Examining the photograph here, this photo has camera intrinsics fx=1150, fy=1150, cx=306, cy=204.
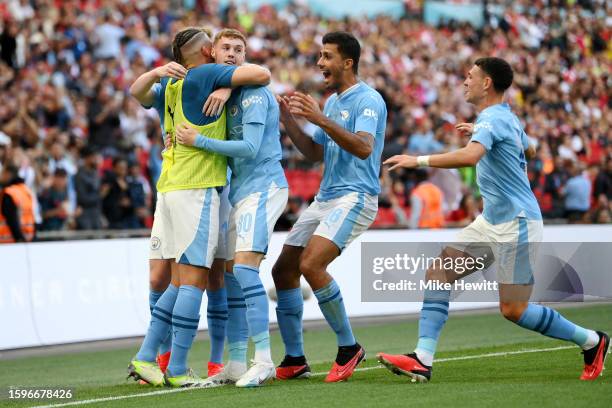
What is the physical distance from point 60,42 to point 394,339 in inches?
386

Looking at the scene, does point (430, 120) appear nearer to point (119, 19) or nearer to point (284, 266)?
point (119, 19)

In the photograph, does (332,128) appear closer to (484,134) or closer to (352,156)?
(352,156)

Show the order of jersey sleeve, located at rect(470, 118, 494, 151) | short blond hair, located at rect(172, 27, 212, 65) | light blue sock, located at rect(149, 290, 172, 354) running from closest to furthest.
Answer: jersey sleeve, located at rect(470, 118, 494, 151) < short blond hair, located at rect(172, 27, 212, 65) < light blue sock, located at rect(149, 290, 172, 354)

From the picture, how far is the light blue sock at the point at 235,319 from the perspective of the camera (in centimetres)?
895

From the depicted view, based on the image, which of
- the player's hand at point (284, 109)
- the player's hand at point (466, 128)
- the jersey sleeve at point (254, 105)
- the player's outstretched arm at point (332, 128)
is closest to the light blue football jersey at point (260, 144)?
the jersey sleeve at point (254, 105)

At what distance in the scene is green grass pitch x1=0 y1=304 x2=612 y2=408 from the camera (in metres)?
7.64

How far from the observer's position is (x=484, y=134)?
823 centimetres

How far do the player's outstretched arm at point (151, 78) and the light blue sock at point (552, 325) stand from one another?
10.2ft

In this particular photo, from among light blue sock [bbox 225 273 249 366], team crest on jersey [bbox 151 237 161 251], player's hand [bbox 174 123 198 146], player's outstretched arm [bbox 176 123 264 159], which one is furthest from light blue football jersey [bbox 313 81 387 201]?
team crest on jersey [bbox 151 237 161 251]

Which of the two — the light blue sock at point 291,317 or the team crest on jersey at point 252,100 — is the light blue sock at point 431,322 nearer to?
the light blue sock at point 291,317

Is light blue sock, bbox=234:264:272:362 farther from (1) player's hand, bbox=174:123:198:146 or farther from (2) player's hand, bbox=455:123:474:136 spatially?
(2) player's hand, bbox=455:123:474:136

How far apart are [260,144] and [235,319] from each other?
1.42 meters

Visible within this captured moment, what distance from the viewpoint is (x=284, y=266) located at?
29.8 ft

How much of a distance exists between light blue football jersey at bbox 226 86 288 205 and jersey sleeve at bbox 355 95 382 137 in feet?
2.12
